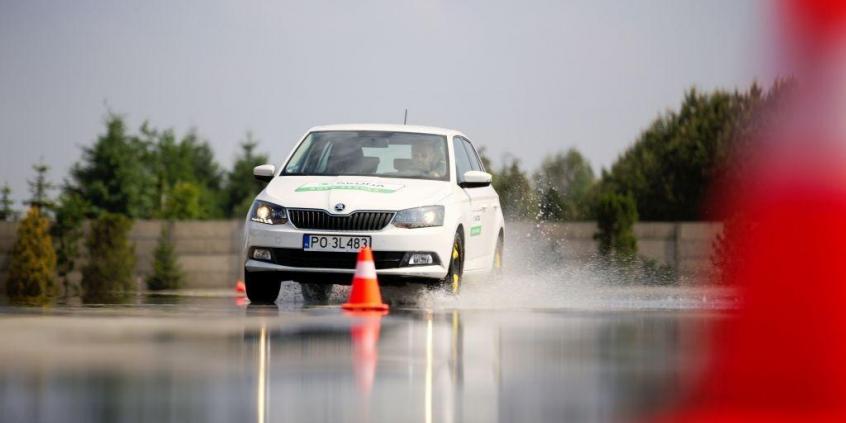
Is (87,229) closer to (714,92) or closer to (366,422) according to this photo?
(366,422)

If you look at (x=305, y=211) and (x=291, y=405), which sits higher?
(x=305, y=211)

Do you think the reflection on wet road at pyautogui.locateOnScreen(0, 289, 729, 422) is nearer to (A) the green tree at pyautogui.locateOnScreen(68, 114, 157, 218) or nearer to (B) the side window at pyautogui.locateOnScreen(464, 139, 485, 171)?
(B) the side window at pyautogui.locateOnScreen(464, 139, 485, 171)

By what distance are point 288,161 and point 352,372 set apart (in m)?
7.73

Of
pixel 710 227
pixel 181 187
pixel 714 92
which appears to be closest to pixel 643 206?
pixel 714 92

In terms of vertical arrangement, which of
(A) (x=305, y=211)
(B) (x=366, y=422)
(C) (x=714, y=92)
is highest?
(C) (x=714, y=92)

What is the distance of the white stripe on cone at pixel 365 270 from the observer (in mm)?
14062

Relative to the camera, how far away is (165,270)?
35094mm

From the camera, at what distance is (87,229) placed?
35.2 metres

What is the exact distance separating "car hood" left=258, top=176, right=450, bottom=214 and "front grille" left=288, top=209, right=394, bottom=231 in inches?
1.9

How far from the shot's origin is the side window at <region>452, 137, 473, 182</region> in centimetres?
1638

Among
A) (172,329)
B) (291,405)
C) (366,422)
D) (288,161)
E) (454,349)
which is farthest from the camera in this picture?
(288,161)

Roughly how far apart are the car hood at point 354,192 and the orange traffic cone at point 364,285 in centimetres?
85

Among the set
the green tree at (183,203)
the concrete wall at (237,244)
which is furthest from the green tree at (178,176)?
the concrete wall at (237,244)

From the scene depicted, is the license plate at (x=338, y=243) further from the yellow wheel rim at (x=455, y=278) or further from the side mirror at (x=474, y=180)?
the side mirror at (x=474, y=180)
